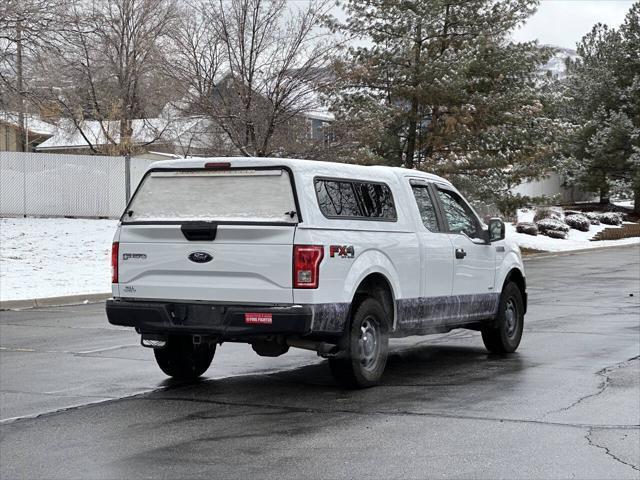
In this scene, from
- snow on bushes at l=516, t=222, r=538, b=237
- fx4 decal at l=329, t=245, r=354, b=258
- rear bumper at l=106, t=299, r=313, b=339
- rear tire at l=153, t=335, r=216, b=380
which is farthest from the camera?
snow on bushes at l=516, t=222, r=538, b=237

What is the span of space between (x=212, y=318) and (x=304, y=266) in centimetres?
95


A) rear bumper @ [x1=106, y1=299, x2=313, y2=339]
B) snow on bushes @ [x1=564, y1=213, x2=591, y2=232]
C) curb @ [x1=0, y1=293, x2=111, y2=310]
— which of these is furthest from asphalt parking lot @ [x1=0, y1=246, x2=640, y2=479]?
snow on bushes @ [x1=564, y1=213, x2=591, y2=232]

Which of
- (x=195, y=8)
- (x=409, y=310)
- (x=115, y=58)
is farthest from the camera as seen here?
(x=115, y=58)

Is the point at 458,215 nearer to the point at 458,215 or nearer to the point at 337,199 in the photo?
the point at 458,215

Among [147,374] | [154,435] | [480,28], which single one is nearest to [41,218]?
[480,28]

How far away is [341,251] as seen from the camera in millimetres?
8711

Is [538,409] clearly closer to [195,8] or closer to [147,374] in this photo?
[147,374]

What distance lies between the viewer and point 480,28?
3472 centimetres

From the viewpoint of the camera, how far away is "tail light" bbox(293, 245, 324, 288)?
8383 mm

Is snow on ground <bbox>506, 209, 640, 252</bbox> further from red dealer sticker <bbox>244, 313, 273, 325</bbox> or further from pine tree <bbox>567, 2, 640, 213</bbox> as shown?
red dealer sticker <bbox>244, 313, 273, 325</bbox>

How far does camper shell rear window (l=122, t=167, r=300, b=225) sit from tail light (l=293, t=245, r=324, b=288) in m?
0.26

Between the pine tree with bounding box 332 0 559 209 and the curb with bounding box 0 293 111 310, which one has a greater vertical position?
the pine tree with bounding box 332 0 559 209

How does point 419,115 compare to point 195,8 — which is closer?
point 195,8

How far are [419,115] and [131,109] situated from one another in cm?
1523
